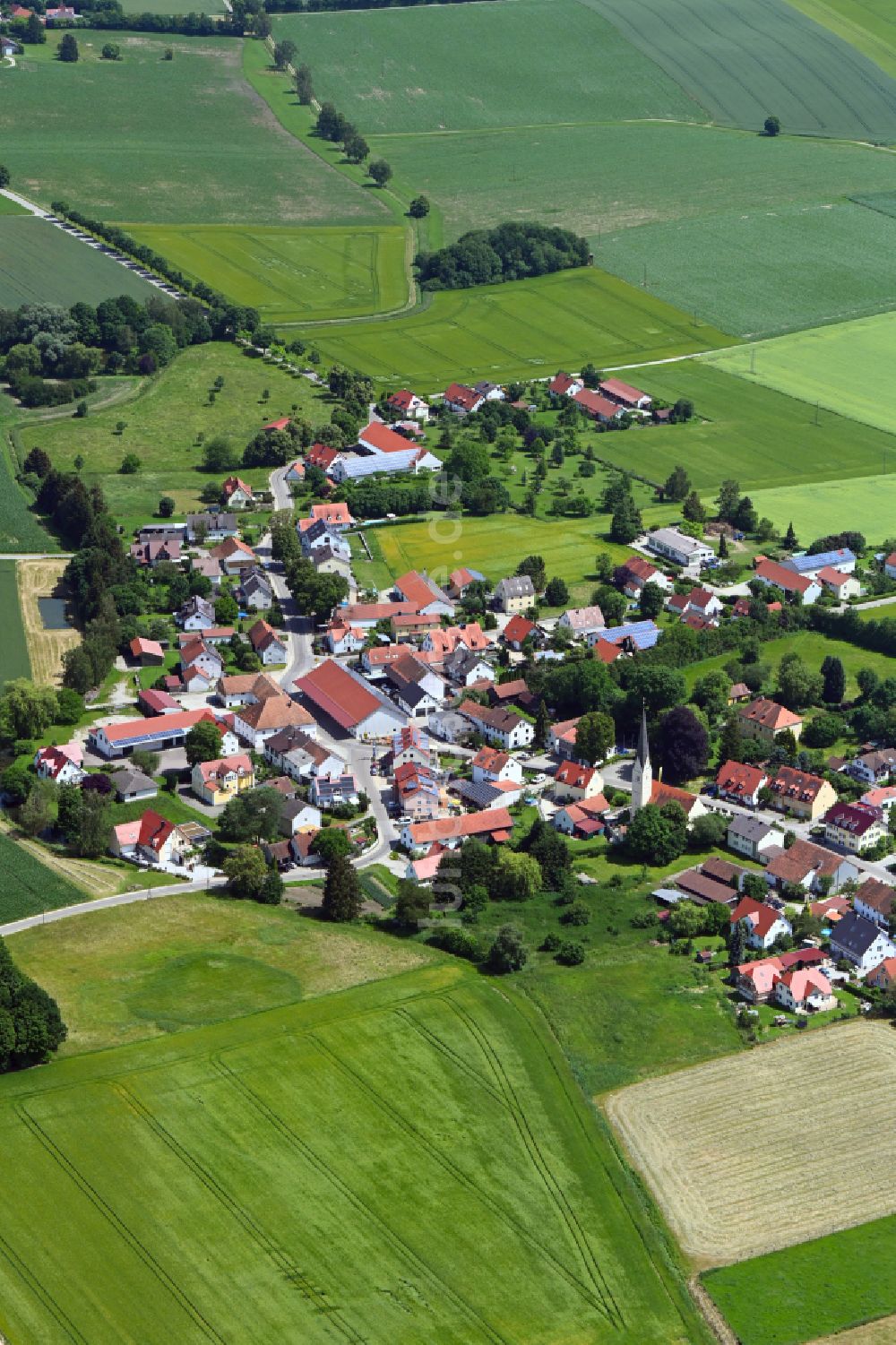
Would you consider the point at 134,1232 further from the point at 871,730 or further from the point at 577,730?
the point at 871,730

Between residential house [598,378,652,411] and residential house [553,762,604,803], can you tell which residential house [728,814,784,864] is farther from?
residential house [598,378,652,411]

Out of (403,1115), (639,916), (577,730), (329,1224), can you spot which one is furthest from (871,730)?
(329,1224)

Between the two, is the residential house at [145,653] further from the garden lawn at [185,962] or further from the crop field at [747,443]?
the crop field at [747,443]

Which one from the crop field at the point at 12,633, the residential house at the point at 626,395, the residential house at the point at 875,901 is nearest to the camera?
the residential house at the point at 875,901

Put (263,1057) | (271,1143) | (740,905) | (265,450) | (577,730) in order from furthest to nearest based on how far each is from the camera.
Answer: (265,450) < (577,730) < (740,905) < (263,1057) < (271,1143)

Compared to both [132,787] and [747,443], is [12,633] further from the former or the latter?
[747,443]

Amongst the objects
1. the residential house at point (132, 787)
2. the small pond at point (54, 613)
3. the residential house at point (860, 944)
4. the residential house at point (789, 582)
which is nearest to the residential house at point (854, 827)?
the residential house at point (860, 944)
